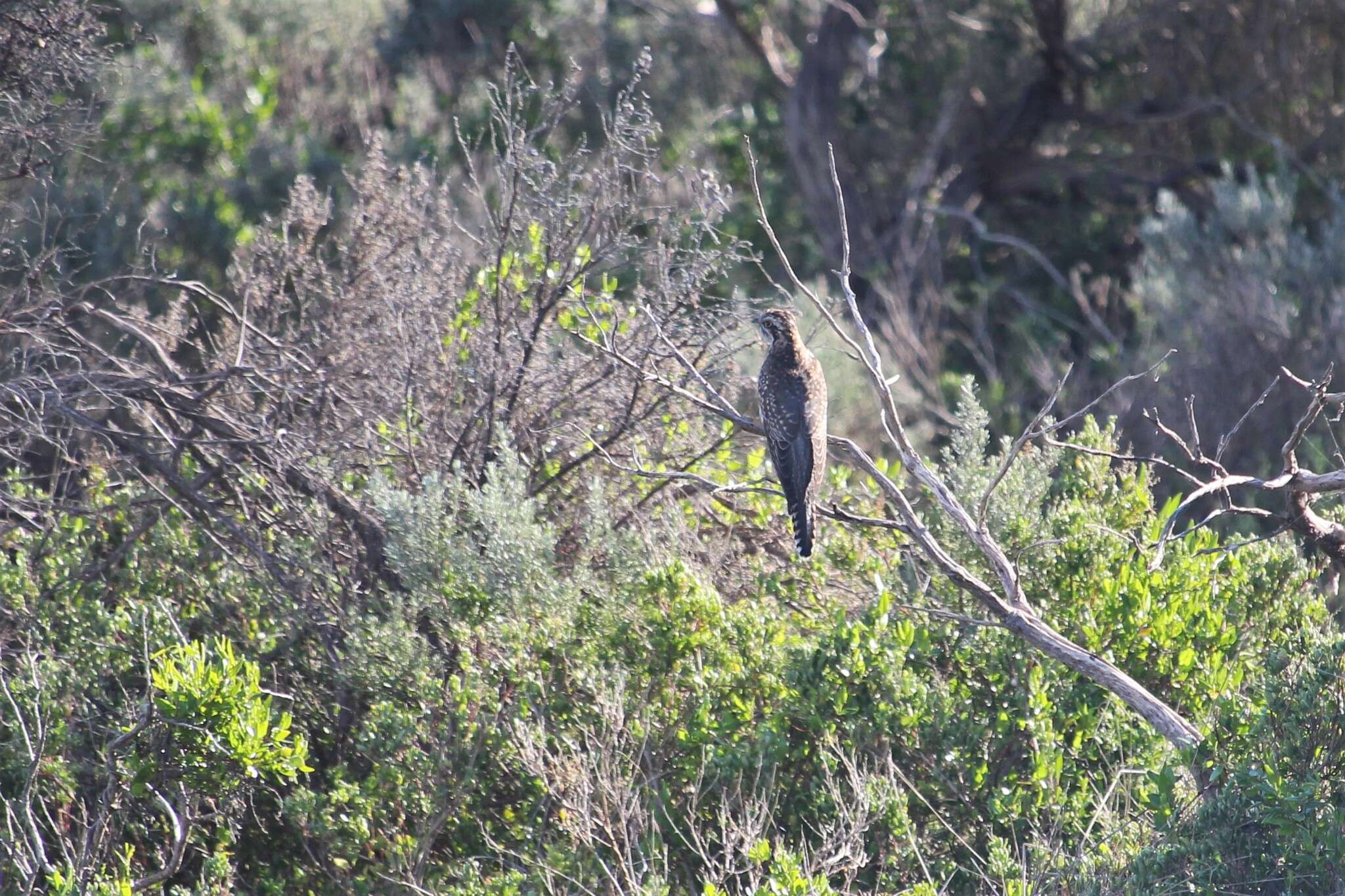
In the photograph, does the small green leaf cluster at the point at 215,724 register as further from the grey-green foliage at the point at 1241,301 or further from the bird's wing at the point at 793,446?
the grey-green foliage at the point at 1241,301

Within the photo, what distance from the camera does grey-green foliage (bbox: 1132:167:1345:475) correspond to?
1002 cm

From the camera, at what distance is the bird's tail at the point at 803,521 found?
Answer: 5.25 metres

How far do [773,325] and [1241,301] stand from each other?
5.80 metres

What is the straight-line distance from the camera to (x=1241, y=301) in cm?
1045

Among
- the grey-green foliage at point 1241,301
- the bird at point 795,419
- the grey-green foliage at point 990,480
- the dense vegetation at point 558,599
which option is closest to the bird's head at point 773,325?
the bird at point 795,419

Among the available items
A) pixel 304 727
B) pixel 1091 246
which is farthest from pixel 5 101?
pixel 1091 246

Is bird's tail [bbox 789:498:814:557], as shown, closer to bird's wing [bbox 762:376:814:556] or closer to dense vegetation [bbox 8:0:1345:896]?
bird's wing [bbox 762:376:814:556]

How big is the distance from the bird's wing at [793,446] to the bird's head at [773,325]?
15.6 inches

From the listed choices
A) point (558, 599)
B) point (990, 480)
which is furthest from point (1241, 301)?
point (558, 599)

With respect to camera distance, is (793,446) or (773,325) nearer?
(793,446)

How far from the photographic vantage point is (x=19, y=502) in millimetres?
5844

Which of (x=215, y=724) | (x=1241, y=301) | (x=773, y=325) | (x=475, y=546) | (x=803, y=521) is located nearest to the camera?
(x=215, y=724)

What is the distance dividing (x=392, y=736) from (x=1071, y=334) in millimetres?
9329

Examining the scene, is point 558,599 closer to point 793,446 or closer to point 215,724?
point 793,446
